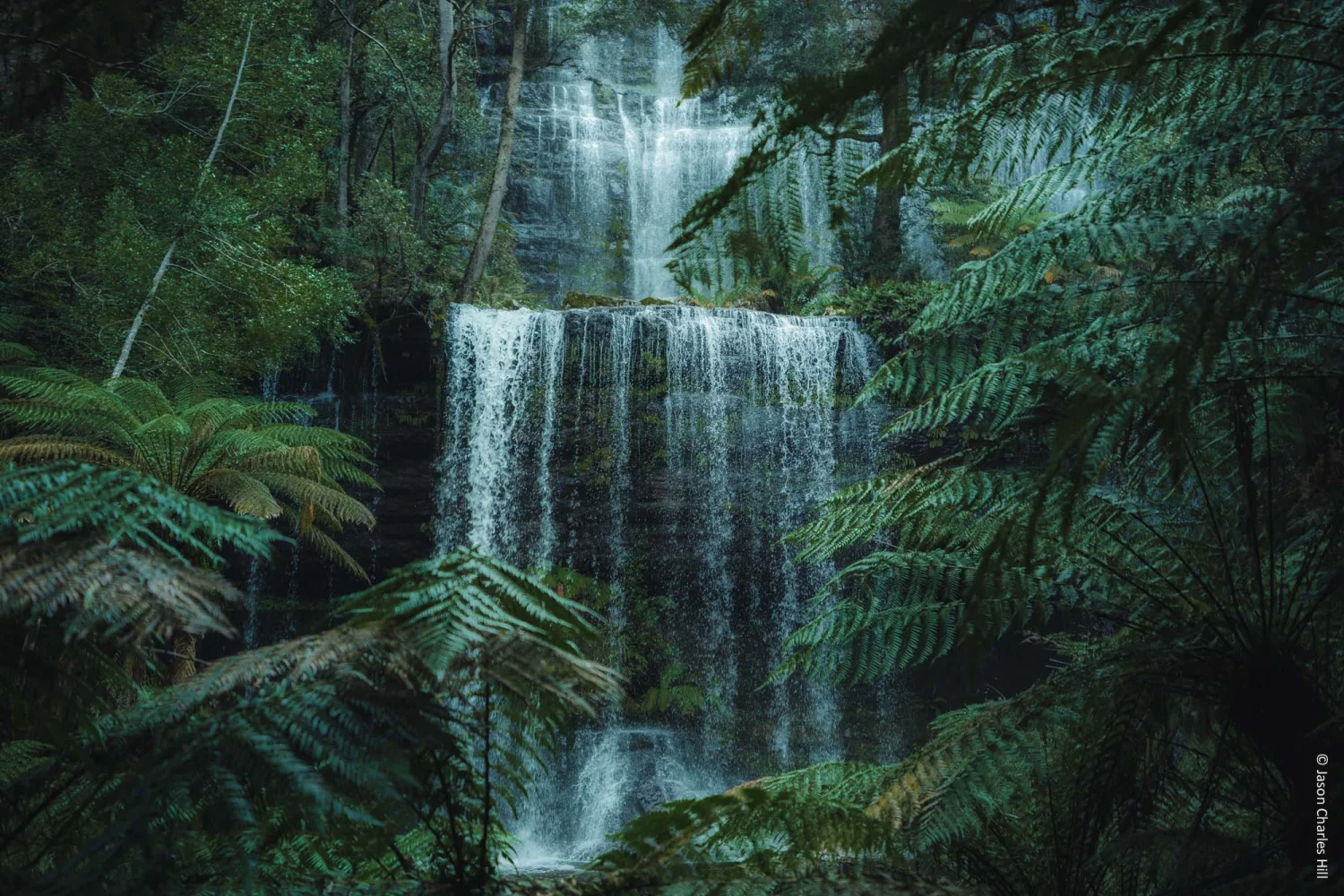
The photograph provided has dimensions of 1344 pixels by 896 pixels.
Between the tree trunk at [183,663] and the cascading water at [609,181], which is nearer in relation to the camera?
the tree trunk at [183,663]

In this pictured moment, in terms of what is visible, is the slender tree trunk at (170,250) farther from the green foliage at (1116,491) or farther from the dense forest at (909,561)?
the green foliage at (1116,491)

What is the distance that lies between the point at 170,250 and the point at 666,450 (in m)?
5.13

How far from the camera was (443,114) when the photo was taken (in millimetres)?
10664

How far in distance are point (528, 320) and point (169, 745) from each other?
8.82 meters

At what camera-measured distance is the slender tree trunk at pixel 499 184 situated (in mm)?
10320

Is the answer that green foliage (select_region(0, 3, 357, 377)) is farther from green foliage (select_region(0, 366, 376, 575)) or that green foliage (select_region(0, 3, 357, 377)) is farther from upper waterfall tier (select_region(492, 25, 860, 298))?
upper waterfall tier (select_region(492, 25, 860, 298))

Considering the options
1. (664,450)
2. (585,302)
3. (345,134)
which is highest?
(345,134)

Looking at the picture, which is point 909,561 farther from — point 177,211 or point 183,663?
point 177,211

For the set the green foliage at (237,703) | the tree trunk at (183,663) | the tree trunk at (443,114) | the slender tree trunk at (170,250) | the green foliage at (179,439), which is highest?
the tree trunk at (443,114)

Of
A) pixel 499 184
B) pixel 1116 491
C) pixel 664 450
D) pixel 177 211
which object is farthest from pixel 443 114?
pixel 1116 491

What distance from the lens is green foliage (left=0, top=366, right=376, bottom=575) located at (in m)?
5.15

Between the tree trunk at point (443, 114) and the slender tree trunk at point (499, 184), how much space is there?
72 centimetres

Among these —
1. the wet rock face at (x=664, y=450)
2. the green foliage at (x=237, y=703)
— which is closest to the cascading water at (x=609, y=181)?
the wet rock face at (x=664, y=450)

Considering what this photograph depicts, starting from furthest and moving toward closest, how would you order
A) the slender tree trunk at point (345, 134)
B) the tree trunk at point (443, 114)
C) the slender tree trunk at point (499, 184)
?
the slender tree trunk at point (345, 134), the tree trunk at point (443, 114), the slender tree trunk at point (499, 184)
